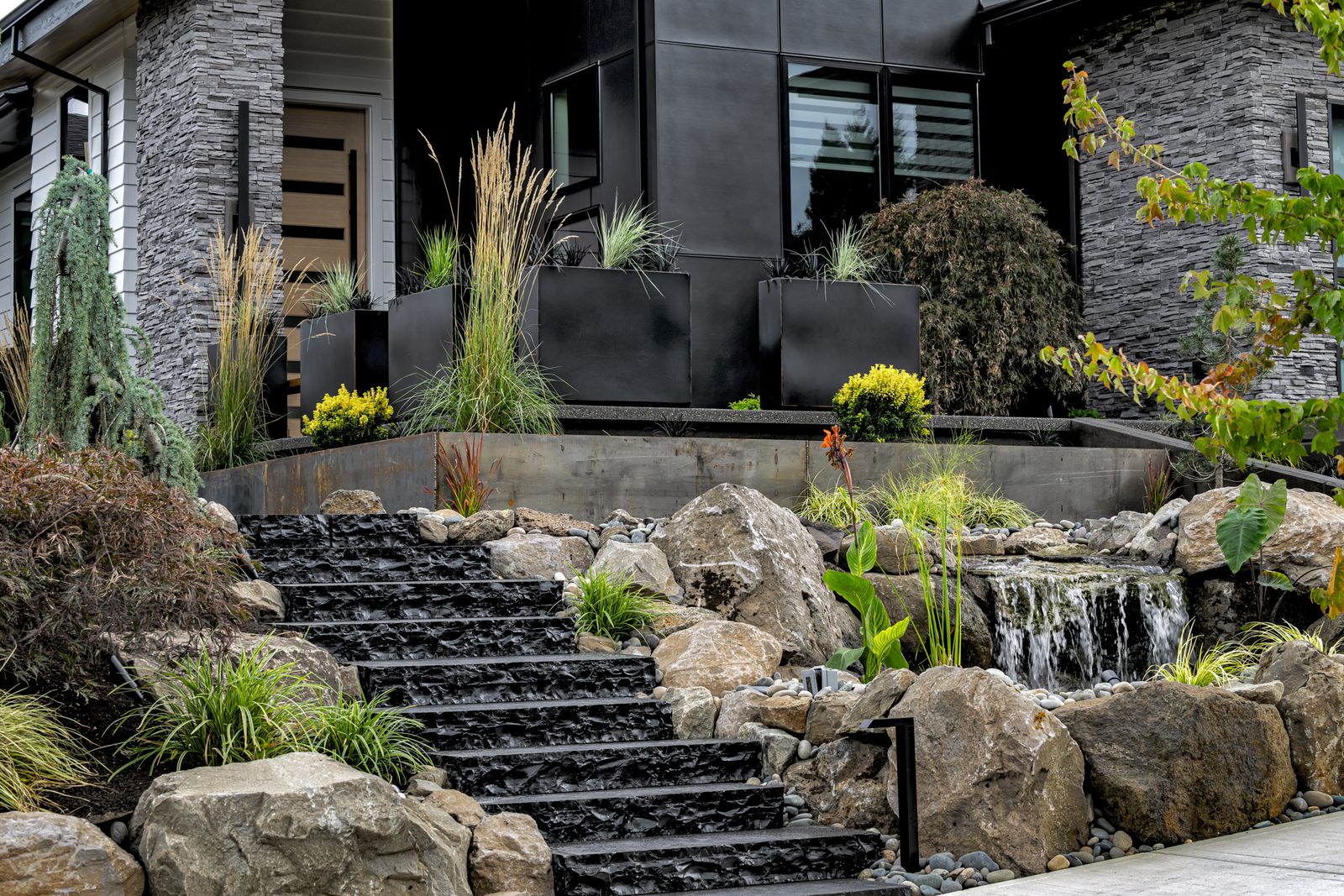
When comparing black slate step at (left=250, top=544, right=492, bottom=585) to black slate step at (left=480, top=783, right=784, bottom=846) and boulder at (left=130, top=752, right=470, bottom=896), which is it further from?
boulder at (left=130, top=752, right=470, bottom=896)

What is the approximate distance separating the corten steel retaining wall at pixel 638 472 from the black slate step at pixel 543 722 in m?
2.37

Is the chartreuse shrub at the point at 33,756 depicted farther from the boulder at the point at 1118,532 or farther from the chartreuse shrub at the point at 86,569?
the boulder at the point at 1118,532

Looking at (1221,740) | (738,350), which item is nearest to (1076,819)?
(1221,740)

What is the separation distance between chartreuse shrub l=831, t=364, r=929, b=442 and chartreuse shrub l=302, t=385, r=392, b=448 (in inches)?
115

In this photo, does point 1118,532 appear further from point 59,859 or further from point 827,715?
point 59,859

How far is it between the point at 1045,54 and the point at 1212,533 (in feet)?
24.6

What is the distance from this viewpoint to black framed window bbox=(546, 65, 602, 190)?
1218cm

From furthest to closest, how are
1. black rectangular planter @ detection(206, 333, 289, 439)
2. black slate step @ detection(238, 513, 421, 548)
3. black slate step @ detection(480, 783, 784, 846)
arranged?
1. black rectangular planter @ detection(206, 333, 289, 439)
2. black slate step @ detection(238, 513, 421, 548)
3. black slate step @ detection(480, 783, 784, 846)

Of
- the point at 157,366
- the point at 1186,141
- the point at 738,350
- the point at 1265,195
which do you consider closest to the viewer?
the point at 1265,195

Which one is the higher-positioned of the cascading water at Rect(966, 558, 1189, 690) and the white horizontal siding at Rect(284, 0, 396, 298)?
the white horizontal siding at Rect(284, 0, 396, 298)

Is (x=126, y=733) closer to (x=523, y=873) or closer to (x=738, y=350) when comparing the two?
(x=523, y=873)

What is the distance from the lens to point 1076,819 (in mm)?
5664

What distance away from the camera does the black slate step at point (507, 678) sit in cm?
612

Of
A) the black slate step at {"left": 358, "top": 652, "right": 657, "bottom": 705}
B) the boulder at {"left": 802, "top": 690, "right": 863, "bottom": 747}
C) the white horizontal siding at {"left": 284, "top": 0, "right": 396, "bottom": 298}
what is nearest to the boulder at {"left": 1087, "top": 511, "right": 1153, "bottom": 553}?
the boulder at {"left": 802, "top": 690, "right": 863, "bottom": 747}
